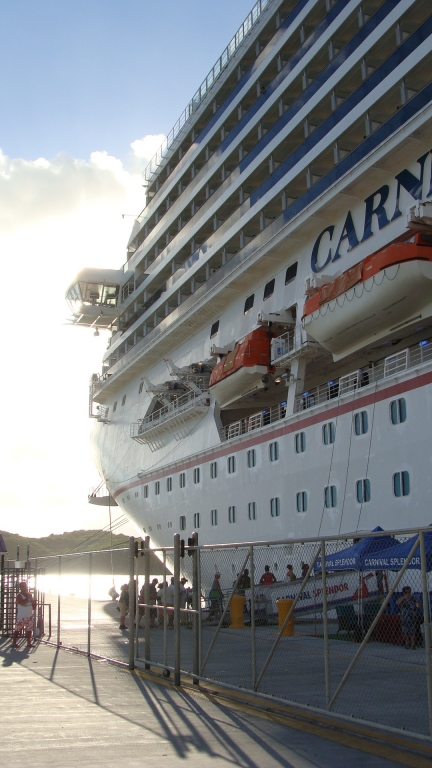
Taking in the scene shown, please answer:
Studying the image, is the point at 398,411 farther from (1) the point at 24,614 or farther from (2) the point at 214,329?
(2) the point at 214,329

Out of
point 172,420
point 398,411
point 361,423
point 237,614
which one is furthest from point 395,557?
point 172,420

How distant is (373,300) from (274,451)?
6090 mm

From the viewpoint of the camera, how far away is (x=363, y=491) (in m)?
17.9

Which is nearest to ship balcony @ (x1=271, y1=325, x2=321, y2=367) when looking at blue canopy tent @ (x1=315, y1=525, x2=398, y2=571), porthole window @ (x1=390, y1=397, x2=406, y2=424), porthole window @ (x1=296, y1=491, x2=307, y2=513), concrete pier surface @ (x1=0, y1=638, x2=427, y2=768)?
porthole window @ (x1=296, y1=491, x2=307, y2=513)

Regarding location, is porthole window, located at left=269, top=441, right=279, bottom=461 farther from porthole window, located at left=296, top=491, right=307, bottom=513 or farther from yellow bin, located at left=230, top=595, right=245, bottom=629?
yellow bin, located at left=230, top=595, right=245, bottom=629

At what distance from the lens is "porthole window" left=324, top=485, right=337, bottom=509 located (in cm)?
1903

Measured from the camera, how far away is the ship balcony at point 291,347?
21.8 metres

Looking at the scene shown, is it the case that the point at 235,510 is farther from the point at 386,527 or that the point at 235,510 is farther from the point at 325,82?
the point at 325,82

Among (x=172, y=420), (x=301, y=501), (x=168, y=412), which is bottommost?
(x=301, y=501)

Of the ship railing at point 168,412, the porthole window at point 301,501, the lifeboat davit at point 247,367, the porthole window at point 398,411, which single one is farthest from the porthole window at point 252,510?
the porthole window at point 398,411

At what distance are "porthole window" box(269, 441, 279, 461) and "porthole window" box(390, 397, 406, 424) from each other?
5.20 metres

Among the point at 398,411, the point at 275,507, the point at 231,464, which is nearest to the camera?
the point at 398,411

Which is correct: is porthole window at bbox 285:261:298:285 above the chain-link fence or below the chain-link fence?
above

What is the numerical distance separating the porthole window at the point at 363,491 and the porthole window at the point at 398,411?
1739mm
